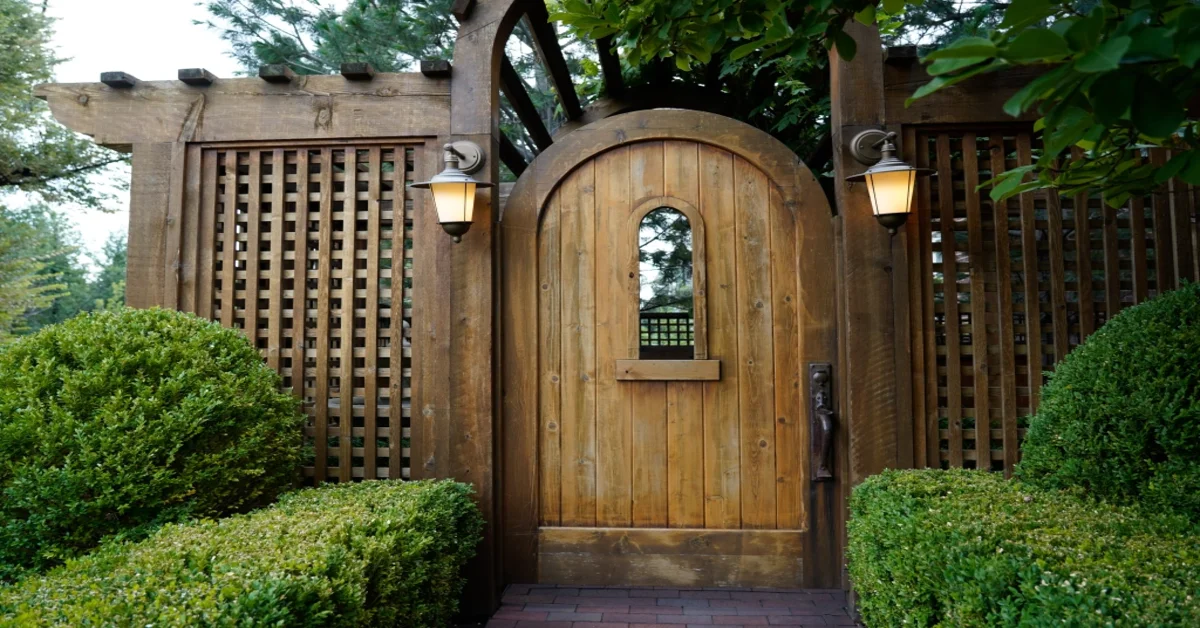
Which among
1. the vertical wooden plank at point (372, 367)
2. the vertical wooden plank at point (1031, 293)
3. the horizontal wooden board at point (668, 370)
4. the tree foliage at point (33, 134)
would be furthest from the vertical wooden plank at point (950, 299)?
the tree foliage at point (33, 134)

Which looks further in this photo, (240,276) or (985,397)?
(240,276)

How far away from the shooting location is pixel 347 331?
3904 mm

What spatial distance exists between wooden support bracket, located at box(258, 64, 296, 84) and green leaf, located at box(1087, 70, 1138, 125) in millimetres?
3692

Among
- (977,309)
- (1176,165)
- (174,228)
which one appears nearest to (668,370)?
(977,309)

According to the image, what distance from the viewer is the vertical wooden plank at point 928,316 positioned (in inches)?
144

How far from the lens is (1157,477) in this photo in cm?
247

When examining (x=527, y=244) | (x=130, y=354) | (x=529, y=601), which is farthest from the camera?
(x=527, y=244)

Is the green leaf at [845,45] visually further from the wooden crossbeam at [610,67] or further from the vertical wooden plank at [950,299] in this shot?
the wooden crossbeam at [610,67]

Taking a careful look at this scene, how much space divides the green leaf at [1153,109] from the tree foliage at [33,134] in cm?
1373

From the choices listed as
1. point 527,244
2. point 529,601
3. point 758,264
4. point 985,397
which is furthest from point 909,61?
point 529,601

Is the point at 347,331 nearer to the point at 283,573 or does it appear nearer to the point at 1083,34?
the point at 283,573

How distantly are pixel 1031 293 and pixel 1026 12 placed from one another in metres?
2.74

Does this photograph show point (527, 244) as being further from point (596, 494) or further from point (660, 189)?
point (596, 494)

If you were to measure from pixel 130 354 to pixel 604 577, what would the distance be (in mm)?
2478
